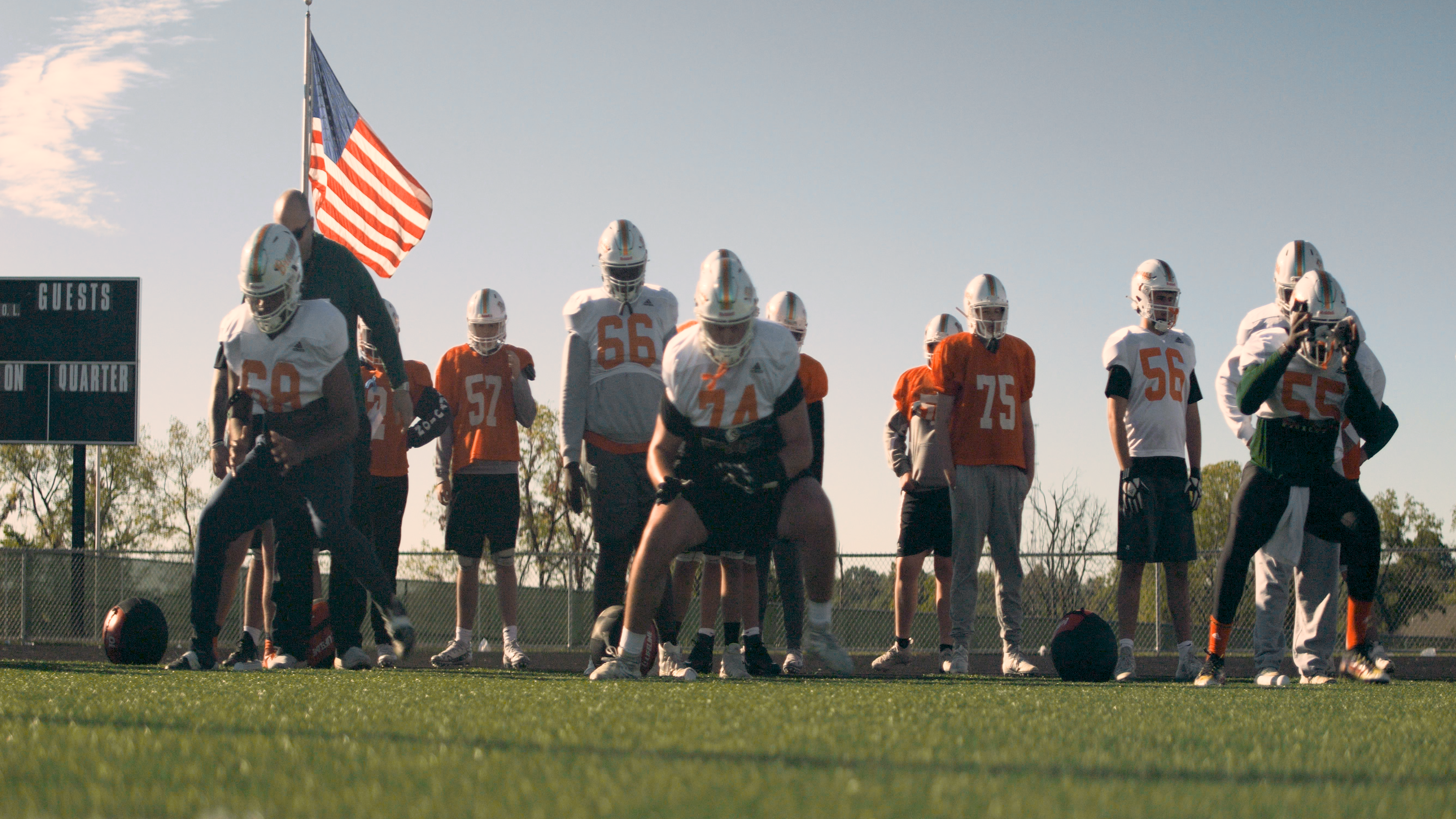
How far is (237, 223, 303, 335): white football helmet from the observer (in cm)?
577

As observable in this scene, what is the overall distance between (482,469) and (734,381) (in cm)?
386

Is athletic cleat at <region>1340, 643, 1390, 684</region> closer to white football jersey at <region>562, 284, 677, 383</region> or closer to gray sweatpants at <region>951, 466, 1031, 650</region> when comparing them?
gray sweatpants at <region>951, 466, 1031, 650</region>

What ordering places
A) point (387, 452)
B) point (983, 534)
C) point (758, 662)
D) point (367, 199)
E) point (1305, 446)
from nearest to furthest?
point (1305, 446)
point (758, 662)
point (983, 534)
point (387, 452)
point (367, 199)

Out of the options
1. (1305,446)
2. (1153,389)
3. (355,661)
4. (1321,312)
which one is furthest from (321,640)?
(1321,312)

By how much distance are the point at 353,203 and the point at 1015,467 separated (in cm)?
918

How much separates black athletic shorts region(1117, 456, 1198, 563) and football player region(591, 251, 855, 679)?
8.48ft

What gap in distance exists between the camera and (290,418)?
5855 millimetres

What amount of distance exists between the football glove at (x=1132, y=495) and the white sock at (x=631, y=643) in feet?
10.9

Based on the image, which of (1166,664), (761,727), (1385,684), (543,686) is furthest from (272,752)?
(1166,664)

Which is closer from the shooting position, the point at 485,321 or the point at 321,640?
the point at 321,640

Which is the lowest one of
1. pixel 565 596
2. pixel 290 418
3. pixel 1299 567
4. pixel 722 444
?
pixel 565 596

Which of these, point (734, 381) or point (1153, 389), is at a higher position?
point (1153, 389)

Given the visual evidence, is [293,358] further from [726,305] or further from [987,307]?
[987,307]

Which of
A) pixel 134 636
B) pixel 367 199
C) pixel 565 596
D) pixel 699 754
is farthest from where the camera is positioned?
pixel 565 596
